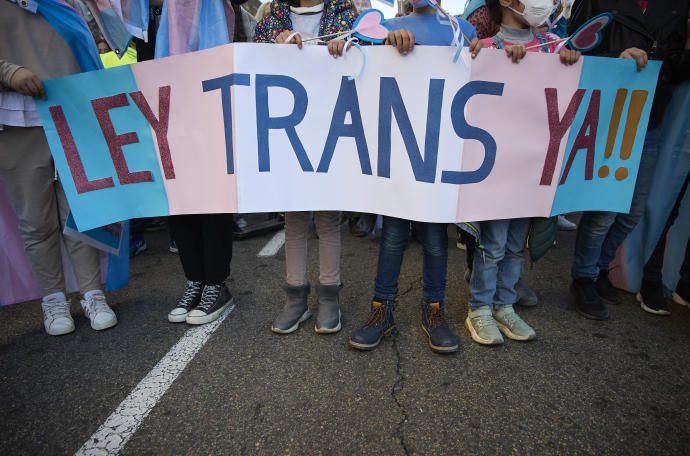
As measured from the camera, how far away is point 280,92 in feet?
5.75

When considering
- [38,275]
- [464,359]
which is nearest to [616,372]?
[464,359]

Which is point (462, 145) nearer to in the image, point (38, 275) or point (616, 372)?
point (616, 372)

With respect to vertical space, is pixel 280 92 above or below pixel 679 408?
above

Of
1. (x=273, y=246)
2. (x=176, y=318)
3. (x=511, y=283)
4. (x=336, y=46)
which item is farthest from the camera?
(x=273, y=246)

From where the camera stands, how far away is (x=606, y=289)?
2523mm

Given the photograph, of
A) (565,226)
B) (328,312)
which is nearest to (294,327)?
(328,312)

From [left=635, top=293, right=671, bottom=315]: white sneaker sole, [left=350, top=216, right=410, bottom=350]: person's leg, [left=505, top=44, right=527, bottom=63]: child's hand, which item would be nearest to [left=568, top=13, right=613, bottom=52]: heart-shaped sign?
[left=505, top=44, right=527, bottom=63]: child's hand

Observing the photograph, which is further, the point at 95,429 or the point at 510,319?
the point at 510,319

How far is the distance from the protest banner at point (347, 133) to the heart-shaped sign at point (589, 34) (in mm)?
196

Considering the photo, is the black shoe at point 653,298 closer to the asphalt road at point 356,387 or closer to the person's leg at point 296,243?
the asphalt road at point 356,387

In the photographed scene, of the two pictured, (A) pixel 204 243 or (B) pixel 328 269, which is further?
(A) pixel 204 243

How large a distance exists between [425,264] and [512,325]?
64 cm

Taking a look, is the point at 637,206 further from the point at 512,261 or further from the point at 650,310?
the point at 512,261

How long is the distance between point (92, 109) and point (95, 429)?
5.20 ft
